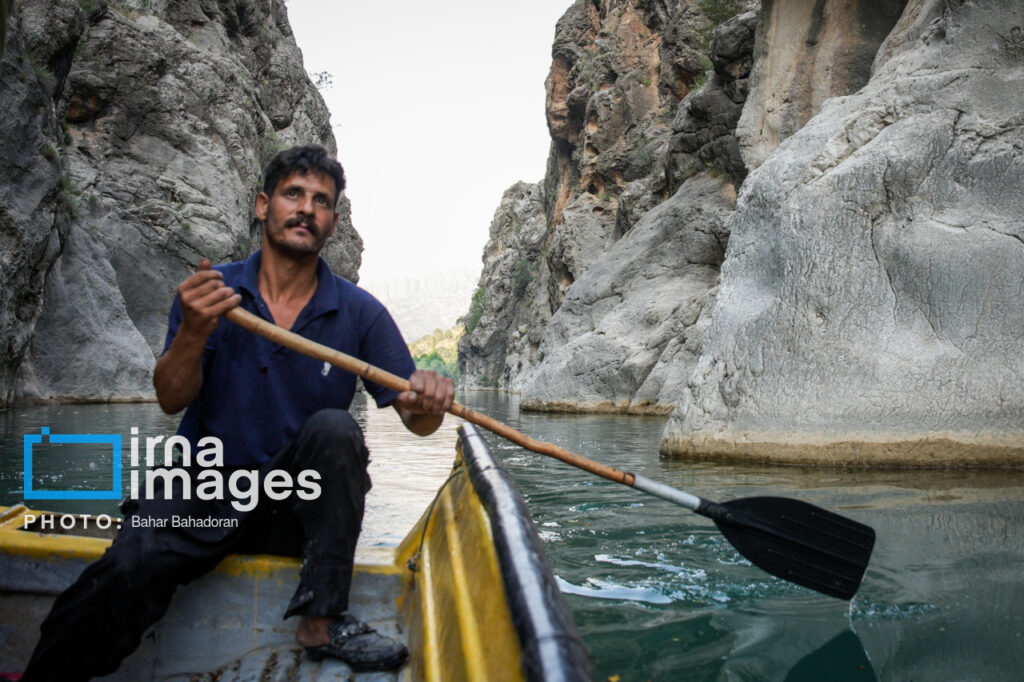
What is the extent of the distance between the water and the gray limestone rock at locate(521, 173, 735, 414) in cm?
858

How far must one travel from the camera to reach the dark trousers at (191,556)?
1.49 meters

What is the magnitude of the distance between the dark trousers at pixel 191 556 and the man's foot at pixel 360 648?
0.06 metres

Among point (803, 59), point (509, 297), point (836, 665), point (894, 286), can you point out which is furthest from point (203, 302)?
point (509, 297)

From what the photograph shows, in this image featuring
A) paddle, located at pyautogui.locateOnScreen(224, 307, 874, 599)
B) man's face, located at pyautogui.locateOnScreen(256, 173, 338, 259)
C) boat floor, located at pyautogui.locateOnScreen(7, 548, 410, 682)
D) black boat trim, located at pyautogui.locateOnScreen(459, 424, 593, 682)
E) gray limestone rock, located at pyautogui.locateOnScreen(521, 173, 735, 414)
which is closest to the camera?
black boat trim, located at pyautogui.locateOnScreen(459, 424, 593, 682)

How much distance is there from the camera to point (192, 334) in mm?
1686

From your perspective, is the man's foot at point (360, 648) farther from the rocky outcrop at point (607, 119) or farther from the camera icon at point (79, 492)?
the rocky outcrop at point (607, 119)

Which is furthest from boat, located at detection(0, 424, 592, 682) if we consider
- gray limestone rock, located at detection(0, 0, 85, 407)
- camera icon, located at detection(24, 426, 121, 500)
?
gray limestone rock, located at detection(0, 0, 85, 407)

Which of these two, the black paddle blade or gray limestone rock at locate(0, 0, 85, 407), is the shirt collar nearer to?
the black paddle blade

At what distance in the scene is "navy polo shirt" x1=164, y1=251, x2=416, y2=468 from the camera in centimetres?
184

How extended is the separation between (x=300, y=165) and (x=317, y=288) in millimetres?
364

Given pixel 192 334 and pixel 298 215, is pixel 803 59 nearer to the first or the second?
pixel 298 215

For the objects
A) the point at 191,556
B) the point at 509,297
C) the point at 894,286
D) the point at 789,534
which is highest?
the point at 509,297

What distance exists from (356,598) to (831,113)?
747cm

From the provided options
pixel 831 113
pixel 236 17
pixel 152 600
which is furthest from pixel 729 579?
pixel 236 17
